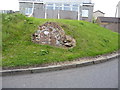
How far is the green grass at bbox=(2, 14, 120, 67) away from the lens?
6290 millimetres

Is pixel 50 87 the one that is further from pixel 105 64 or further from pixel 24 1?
pixel 24 1

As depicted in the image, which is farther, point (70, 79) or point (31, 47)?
point (31, 47)

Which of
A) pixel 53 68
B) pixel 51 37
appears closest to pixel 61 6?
pixel 51 37

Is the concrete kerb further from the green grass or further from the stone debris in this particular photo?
the stone debris

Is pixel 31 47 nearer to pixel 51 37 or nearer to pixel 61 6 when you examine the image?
pixel 51 37

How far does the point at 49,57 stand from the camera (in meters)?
6.59

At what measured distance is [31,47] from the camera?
24.3 feet

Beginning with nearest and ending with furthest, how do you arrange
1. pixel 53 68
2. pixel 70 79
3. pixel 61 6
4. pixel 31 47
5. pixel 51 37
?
pixel 70 79, pixel 53 68, pixel 31 47, pixel 51 37, pixel 61 6

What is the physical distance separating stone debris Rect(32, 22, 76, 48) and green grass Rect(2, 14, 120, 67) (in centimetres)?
32

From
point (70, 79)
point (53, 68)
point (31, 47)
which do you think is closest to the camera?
point (70, 79)

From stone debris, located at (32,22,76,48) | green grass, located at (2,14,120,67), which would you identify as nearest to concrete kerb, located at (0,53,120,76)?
green grass, located at (2,14,120,67)

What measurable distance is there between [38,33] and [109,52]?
13.0 feet

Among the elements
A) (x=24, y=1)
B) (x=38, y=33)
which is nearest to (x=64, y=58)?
(x=38, y=33)

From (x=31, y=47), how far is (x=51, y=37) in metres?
1.17
